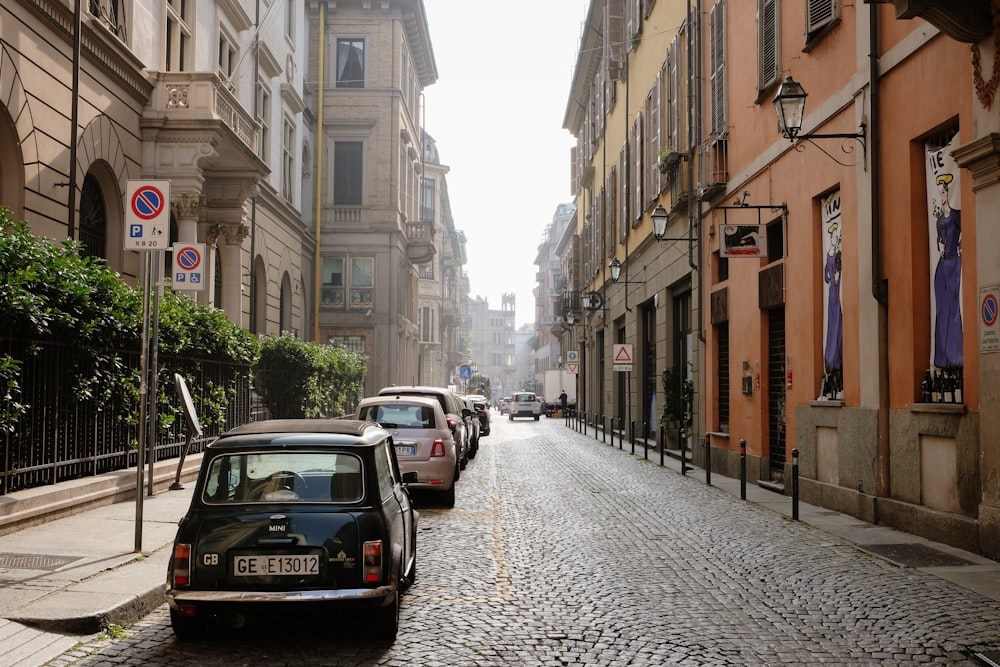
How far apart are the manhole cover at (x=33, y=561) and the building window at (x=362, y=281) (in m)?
35.9

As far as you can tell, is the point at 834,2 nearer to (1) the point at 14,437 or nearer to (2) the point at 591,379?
(1) the point at 14,437

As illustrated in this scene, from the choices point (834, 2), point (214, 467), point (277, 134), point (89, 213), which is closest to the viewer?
point (214, 467)

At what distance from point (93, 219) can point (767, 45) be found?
12.6m

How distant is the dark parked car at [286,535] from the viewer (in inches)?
230

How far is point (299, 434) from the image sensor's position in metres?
6.52

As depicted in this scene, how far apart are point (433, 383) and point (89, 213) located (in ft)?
184

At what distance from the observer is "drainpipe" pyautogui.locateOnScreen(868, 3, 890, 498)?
1166 centimetres

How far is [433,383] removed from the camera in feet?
243

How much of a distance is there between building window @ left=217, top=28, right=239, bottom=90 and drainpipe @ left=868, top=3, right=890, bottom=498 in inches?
667

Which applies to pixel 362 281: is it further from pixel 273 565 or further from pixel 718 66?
pixel 273 565

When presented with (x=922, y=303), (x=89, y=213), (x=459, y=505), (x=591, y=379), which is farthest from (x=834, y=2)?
(x=591, y=379)

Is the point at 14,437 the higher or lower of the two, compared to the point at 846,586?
higher

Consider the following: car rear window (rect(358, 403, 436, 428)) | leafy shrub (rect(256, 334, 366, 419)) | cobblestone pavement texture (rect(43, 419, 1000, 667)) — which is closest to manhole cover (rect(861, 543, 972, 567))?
cobblestone pavement texture (rect(43, 419, 1000, 667))

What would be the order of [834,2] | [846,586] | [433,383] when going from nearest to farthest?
[846,586], [834,2], [433,383]
